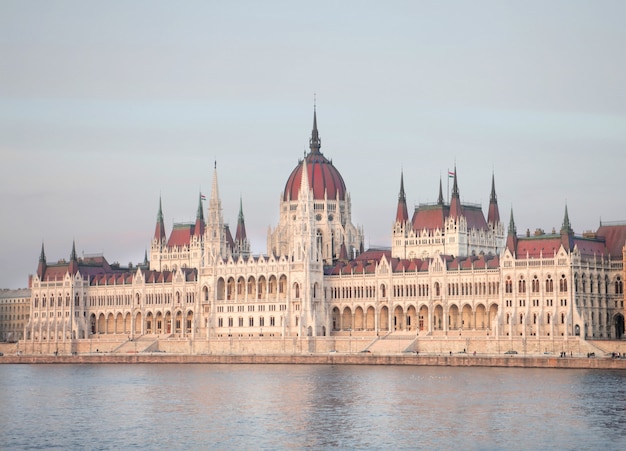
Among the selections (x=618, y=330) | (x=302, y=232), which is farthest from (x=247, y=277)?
(x=618, y=330)

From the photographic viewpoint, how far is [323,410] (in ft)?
343

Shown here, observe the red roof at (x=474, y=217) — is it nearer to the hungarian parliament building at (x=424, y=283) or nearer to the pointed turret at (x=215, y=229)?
the hungarian parliament building at (x=424, y=283)

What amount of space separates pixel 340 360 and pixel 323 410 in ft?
187

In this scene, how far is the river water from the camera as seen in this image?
88438 millimetres

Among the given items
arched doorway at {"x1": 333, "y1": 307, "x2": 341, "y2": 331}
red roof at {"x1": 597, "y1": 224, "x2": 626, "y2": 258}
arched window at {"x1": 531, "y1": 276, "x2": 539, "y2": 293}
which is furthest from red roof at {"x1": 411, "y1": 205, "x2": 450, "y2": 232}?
arched window at {"x1": 531, "y1": 276, "x2": 539, "y2": 293}

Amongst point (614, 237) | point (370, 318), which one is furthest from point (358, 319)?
point (614, 237)

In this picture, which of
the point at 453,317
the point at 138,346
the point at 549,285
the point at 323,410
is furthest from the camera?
the point at 138,346

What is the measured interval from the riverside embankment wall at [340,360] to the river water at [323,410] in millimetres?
3093

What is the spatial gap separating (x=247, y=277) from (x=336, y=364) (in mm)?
30513

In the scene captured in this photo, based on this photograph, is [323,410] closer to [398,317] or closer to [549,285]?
[549,285]

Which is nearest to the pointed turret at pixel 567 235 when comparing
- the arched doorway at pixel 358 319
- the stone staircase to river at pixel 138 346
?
the arched doorway at pixel 358 319

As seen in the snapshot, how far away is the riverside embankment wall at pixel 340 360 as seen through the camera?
466 ft

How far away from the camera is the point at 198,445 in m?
86.9

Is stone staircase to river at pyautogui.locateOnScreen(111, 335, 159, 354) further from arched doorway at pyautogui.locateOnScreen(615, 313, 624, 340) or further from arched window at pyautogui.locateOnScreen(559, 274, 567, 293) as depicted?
arched doorway at pyautogui.locateOnScreen(615, 313, 624, 340)
